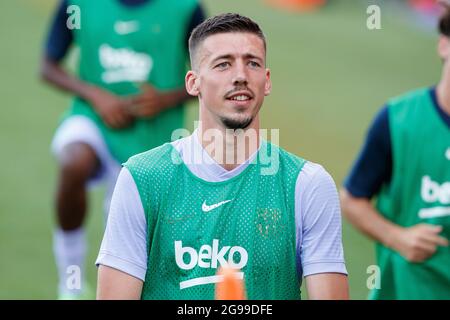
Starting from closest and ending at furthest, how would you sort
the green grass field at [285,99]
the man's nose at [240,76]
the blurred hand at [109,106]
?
the man's nose at [240,76] < the blurred hand at [109,106] < the green grass field at [285,99]

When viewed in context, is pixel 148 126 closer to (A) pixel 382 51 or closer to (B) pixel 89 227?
(B) pixel 89 227

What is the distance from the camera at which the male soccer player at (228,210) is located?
409cm

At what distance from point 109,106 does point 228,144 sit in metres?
3.50

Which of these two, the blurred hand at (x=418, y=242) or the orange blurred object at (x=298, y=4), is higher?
the orange blurred object at (x=298, y=4)

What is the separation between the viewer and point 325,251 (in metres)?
4.09

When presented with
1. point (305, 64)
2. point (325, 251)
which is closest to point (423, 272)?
point (325, 251)

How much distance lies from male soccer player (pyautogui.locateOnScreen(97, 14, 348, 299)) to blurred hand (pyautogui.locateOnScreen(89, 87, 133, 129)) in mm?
3402

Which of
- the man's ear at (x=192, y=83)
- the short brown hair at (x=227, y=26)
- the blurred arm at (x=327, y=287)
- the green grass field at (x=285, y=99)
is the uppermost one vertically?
the green grass field at (x=285, y=99)

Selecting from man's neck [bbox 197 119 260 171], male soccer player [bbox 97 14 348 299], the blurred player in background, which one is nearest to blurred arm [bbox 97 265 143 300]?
male soccer player [bbox 97 14 348 299]

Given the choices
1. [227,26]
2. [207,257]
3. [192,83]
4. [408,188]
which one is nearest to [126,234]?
[207,257]

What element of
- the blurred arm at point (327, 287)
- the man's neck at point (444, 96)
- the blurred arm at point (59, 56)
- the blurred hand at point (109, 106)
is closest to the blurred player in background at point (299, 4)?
the blurred arm at point (59, 56)

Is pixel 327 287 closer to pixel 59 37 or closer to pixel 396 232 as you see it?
pixel 396 232

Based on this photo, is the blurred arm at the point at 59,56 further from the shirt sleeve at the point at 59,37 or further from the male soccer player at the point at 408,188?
the male soccer player at the point at 408,188
